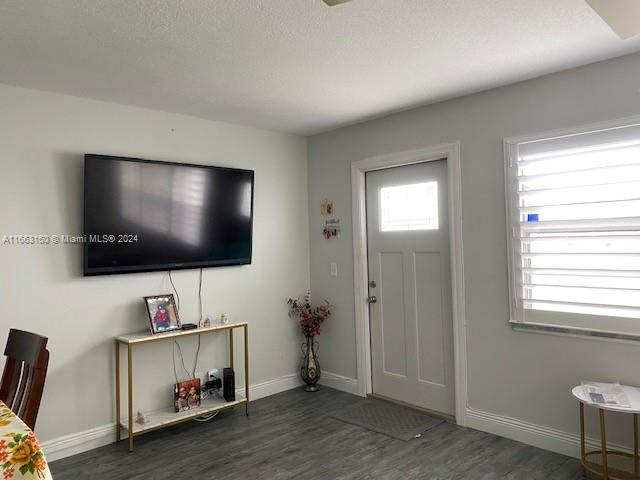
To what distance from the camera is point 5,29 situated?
2176 mm

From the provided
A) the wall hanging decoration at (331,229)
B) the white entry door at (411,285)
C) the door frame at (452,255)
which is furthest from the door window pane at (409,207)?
the wall hanging decoration at (331,229)

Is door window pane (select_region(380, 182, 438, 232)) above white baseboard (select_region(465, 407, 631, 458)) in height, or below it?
above

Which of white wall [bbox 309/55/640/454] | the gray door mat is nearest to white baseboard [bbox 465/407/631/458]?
white wall [bbox 309/55/640/454]

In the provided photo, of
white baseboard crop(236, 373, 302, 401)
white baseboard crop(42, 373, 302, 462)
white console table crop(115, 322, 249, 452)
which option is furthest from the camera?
white baseboard crop(236, 373, 302, 401)

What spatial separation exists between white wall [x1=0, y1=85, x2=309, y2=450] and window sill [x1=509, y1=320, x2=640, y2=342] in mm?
2216

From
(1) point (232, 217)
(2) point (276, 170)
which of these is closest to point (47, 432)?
(1) point (232, 217)

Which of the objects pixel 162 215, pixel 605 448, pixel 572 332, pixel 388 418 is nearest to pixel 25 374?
pixel 162 215

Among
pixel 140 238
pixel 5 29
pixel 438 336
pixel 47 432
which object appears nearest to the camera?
pixel 5 29

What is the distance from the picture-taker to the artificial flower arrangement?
4320 millimetres

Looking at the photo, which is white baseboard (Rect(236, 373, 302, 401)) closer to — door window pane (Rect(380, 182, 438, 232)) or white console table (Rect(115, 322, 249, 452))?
white console table (Rect(115, 322, 249, 452))

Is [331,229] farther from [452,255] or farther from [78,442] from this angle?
[78,442]

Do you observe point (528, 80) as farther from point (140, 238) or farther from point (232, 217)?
point (140, 238)

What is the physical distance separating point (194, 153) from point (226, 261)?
920mm

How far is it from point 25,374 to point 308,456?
6.01 feet
